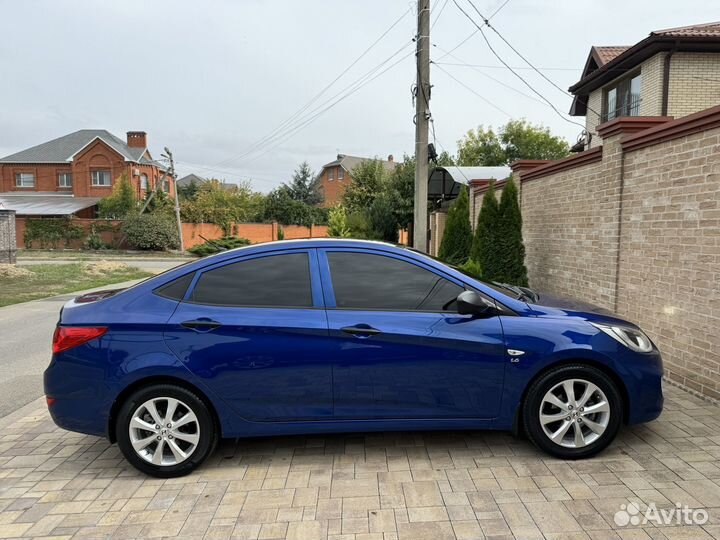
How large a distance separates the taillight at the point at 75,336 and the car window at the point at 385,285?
1.65 meters

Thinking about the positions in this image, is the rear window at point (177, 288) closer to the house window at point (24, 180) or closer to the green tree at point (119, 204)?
the green tree at point (119, 204)

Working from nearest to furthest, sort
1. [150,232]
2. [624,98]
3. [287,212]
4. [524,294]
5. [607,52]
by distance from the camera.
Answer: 1. [524,294]
2. [624,98]
3. [607,52]
4. [150,232]
5. [287,212]

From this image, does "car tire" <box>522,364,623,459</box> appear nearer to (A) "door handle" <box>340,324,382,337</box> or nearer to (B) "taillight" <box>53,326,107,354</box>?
(A) "door handle" <box>340,324,382,337</box>

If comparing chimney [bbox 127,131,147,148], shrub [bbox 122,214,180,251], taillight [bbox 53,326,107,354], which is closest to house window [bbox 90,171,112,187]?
chimney [bbox 127,131,147,148]

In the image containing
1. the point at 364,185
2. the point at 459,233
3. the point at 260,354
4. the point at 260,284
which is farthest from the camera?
the point at 364,185

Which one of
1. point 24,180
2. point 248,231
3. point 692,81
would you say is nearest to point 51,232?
point 248,231

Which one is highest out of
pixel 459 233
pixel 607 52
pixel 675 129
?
pixel 607 52

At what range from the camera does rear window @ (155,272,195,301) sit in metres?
3.61

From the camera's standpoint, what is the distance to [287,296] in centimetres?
363

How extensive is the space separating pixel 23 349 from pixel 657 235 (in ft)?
28.2

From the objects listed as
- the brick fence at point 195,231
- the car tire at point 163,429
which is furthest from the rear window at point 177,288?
the brick fence at point 195,231

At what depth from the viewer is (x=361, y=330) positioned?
11.4ft

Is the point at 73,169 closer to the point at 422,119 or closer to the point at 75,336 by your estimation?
the point at 422,119

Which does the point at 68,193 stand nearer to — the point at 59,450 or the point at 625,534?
the point at 59,450
